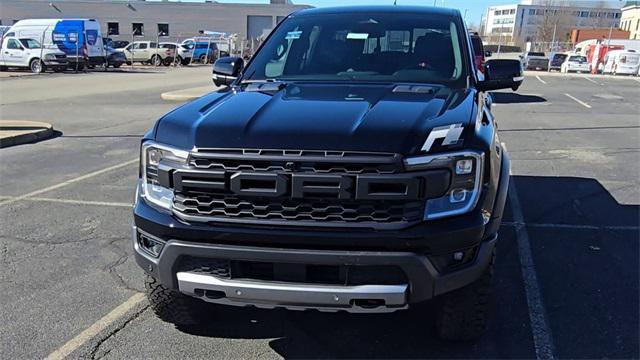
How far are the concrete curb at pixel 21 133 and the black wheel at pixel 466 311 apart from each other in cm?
872

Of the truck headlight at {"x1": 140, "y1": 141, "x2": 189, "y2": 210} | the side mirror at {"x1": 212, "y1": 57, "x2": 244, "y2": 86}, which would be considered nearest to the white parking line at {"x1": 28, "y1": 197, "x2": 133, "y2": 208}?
the side mirror at {"x1": 212, "y1": 57, "x2": 244, "y2": 86}

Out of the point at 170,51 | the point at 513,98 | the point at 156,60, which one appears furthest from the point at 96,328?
the point at 156,60

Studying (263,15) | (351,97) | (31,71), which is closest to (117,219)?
(351,97)

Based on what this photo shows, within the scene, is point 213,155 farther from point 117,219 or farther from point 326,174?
point 117,219

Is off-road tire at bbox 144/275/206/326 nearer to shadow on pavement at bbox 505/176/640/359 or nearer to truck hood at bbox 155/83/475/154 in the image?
truck hood at bbox 155/83/475/154

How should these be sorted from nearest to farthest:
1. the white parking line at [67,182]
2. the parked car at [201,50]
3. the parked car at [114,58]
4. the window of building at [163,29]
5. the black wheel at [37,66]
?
the white parking line at [67,182], the black wheel at [37,66], the parked car at [114,58], the parked car at [201,50], the window of building at [163,29]

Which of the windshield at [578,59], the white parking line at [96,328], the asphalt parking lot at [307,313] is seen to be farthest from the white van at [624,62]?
the white parking line at [96,328]

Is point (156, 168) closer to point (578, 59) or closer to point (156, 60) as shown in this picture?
point (156, 60)

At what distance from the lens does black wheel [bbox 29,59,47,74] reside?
29469 millimetres

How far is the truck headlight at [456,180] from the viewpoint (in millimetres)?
2639

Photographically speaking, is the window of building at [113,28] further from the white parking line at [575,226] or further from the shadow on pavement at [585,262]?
the white parking line at [575,226]

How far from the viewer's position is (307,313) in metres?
3.67

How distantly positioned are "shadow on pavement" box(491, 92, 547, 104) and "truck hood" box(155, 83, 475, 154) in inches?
577

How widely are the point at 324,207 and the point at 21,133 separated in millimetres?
9052
